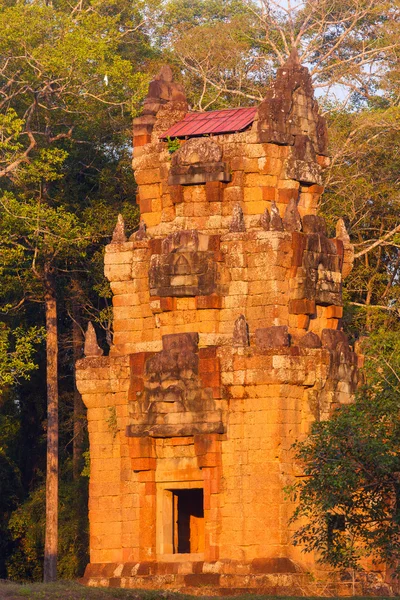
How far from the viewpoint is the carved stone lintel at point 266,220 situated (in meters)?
29.2

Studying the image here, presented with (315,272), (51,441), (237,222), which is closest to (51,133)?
(51,441)

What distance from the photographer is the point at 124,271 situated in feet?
100

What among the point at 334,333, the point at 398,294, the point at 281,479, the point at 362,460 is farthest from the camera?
the point at 398,294

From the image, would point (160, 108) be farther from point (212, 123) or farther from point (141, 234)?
point (141, 234)

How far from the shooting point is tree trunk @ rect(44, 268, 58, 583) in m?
36.5

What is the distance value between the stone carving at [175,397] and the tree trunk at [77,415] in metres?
12.0

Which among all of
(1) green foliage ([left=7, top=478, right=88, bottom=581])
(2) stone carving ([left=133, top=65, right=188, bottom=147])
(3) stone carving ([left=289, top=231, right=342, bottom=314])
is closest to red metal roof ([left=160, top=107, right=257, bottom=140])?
(2) stone carving ([left=133, top=65, right=188, bottom=147])

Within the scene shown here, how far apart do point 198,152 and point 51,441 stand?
36.8ft

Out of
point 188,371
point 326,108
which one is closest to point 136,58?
point 326,108

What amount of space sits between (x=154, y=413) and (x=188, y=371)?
1.12 m

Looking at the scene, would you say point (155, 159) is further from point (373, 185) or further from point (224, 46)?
point (224, 46)

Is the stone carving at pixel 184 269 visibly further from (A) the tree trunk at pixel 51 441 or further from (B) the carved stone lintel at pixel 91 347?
(A) the tree trunk at pixel 51 441

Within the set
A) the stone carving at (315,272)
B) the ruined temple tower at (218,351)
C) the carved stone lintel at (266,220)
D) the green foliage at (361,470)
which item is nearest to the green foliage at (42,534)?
the ruined temple tower at (218,351)

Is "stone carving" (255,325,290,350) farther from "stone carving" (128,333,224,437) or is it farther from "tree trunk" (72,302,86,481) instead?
"tree trunk" (72,302,86,481)
